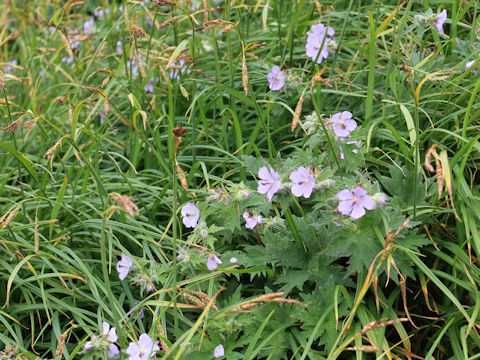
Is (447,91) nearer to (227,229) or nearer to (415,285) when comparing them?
(415,285)

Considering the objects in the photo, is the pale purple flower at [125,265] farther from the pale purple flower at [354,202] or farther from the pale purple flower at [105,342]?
the pale purple flower at [354,202]

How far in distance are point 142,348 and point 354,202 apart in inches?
26.4

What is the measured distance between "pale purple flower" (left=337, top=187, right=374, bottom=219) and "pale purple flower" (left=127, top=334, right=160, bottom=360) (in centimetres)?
60

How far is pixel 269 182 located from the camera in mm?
1564

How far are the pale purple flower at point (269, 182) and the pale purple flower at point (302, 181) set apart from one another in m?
0.05

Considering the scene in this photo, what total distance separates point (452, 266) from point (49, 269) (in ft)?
4.37

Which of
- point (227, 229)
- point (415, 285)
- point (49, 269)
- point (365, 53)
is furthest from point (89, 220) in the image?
point (365, 53)

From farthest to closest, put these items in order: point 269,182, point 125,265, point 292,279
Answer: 1. point 125,265
2. point 292,279
3. point 269,182

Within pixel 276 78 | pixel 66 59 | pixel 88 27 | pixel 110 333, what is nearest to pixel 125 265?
pixel 110 333

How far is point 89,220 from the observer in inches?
77.2

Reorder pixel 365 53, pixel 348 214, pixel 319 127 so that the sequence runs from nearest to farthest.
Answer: pixel 348 214 < pixel 319 127 < pixel 365 53

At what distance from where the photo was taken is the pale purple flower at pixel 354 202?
1446 millimetres

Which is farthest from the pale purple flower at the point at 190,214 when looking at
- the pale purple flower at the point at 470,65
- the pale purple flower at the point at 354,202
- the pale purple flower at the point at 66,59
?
the pale purple flower at the point at 66,59

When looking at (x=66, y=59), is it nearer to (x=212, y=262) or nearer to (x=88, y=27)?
(x=88, y=27)
